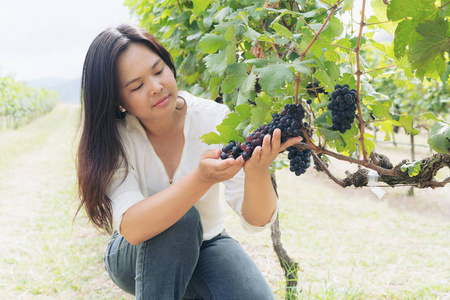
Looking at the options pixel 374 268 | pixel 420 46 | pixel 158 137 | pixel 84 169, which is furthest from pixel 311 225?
pixel 420 46

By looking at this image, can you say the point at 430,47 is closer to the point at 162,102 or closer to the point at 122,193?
the point at 162,102

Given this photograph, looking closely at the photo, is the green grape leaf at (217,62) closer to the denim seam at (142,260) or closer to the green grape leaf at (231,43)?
the green grape leaf at (231,43)

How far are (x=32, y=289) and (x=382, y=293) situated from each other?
243 centimetres

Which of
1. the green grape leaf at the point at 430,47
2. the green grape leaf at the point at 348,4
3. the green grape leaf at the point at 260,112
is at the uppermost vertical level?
the green grape leaf at the point at 348,4

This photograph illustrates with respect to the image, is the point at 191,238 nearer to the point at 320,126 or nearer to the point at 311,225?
the point at 320,126

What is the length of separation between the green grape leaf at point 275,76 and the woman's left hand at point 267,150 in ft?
0.46

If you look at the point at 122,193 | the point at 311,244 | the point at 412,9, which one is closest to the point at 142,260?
the point at 122,193

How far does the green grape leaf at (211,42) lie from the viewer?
1.23 meters

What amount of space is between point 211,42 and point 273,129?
0.36m

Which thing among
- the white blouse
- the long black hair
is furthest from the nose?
the white blouse

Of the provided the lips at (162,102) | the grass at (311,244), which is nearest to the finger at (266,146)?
the lips at (162,102)

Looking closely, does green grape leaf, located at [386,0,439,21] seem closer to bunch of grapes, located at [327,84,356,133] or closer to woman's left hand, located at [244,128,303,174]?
bunch of grapes, located at [327,84,356,133]

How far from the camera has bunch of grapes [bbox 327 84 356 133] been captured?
3.31 feet

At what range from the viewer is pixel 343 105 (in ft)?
3.33
